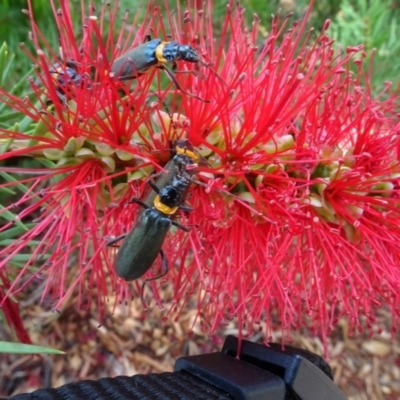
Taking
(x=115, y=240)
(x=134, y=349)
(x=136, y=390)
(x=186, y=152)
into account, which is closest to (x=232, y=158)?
(x=186, y=152)

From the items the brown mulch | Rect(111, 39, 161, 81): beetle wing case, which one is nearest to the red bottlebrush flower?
Answer: Rect(111, 39, 161, 81): beetle wing case

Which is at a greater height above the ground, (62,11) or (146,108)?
(62,11)

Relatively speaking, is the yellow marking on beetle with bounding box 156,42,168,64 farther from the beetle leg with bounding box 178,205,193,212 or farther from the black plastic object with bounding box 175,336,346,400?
the black plastic object with bounding box 175,336,346,400

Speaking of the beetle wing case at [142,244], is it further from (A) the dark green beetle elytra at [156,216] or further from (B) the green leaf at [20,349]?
(B) the green leaf at [20,349]

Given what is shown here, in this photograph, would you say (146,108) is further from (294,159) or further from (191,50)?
(294,159)

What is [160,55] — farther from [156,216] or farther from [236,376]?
[236,376]

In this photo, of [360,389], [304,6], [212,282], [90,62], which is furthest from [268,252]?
[304,6]
